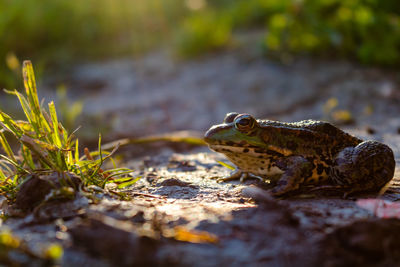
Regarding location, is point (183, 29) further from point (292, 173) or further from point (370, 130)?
point (292, 173)

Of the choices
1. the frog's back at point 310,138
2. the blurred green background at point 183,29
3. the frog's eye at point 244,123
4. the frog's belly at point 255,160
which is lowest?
the frog's belly at point 255,160

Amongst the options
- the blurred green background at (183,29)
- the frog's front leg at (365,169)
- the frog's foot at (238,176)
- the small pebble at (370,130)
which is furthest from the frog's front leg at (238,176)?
the blurred green background at (183,29)

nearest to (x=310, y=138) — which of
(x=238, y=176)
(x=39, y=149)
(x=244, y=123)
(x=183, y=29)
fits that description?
(x=244, y=123)

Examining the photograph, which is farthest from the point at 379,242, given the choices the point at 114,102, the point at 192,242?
the point at 114,102

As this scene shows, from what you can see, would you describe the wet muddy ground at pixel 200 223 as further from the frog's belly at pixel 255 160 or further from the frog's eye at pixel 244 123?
the frog's eye at pixel 244 123

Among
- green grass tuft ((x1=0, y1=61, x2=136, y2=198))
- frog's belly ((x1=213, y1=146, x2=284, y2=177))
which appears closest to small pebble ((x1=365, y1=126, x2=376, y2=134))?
frog's belly ((x1=213, y1=146, x2=284, y2=177))

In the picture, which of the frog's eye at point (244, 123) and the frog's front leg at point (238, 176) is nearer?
the frog's eye at point (244, 123)

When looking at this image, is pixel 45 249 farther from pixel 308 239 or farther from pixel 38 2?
pixel 38 2
